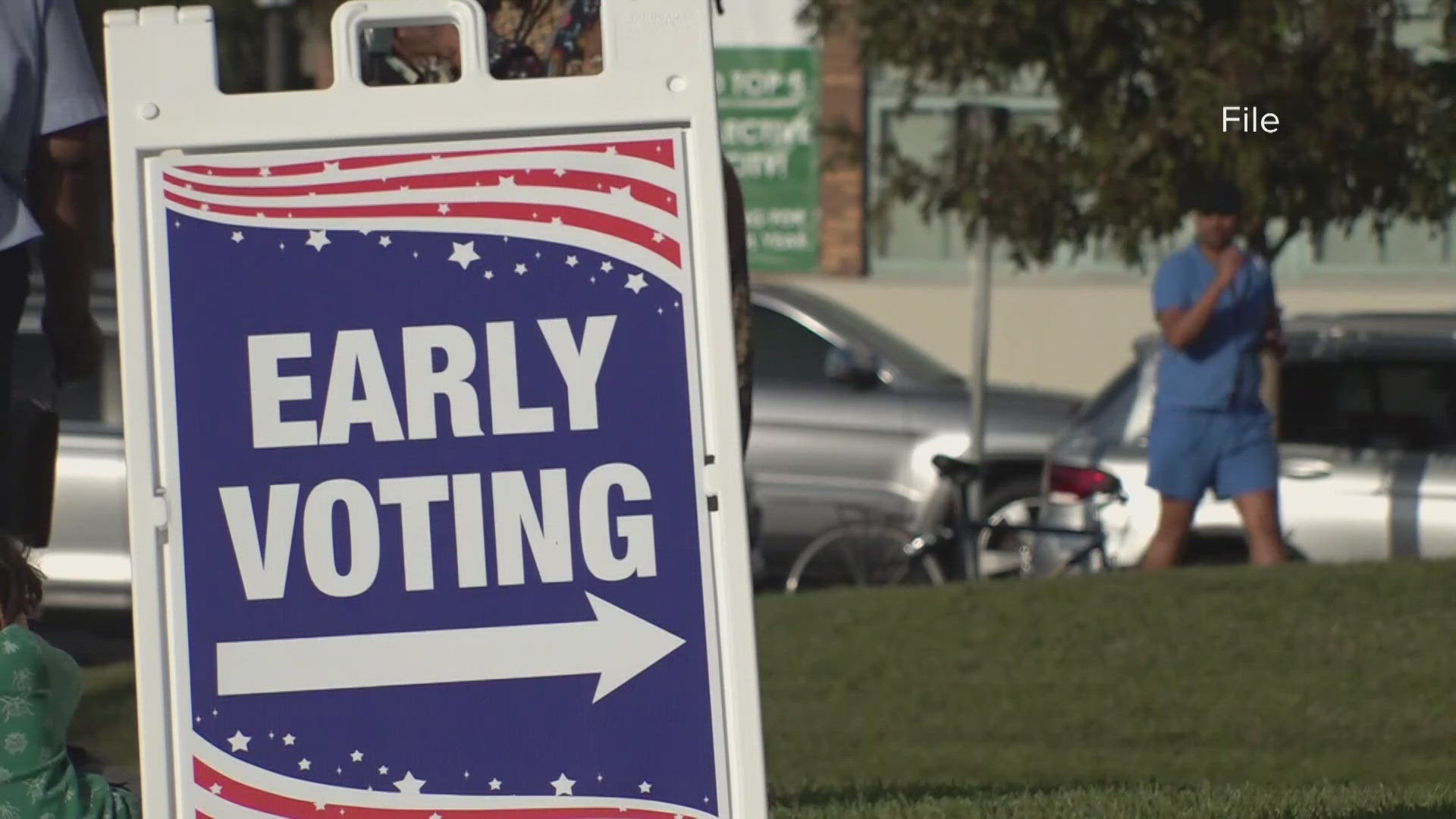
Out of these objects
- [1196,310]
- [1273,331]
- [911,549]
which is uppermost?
[1196,310]

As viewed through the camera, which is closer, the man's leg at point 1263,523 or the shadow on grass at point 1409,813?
the shadow on grass at point 1409,813

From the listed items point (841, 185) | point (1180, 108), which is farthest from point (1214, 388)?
point (841, 185)

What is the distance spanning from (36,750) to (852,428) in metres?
10.2

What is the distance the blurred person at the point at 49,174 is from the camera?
4301 mm

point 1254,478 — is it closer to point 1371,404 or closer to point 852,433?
point 1371,404

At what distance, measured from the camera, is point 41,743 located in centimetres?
349

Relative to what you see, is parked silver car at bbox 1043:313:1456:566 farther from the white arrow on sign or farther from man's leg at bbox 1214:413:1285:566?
the white arrow on sign

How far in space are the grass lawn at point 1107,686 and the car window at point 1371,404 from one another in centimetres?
140

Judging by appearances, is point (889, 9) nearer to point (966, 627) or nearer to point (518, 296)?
point (966, 627)

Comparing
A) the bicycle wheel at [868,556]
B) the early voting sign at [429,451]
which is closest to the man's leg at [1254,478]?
the bicycle wheel at [868,556]

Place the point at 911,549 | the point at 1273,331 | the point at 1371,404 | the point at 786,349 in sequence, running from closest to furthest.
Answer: the point at 1273,331, the point at 1371,404, the point at 911,549, the point at 786,349

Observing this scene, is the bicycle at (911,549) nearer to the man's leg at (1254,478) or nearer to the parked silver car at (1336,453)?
the parked silver car at (1336,453)

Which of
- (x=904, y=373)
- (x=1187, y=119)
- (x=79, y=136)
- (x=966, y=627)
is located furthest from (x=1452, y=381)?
(x=79, y=136)

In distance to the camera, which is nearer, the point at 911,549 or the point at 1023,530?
the point at 1023,530
